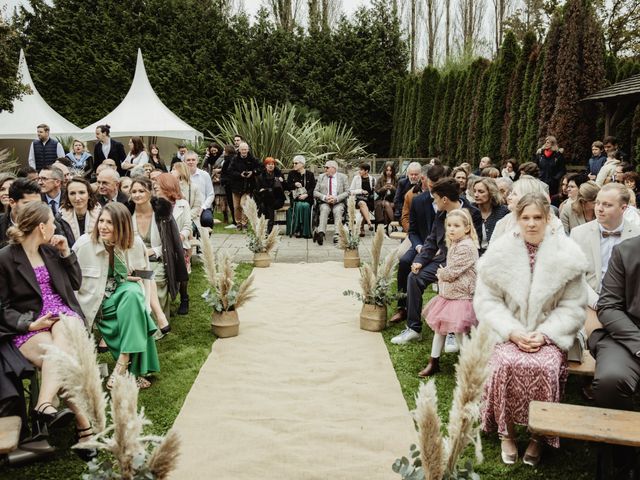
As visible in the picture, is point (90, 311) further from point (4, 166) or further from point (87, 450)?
point (4, 166)

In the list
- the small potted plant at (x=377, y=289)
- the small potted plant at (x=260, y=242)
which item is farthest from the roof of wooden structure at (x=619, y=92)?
the small potted plant at (x=377, y=289)

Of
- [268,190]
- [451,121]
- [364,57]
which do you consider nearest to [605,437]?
[268,190]

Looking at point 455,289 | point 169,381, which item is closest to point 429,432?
point 455,289

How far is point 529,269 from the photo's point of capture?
3846 millimetres

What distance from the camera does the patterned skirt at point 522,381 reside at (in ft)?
11.5

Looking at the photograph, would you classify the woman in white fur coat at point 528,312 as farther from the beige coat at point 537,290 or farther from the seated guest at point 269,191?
the seated guest at point 269,191

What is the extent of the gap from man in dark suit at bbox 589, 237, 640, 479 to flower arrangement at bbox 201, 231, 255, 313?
10.9 feet

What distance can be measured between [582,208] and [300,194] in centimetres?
628

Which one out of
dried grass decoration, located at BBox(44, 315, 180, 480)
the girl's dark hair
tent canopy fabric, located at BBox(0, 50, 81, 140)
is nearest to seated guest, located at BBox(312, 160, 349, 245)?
the girl's dark hair

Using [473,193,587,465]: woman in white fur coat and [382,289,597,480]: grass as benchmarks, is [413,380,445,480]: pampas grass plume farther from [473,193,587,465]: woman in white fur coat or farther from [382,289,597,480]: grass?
[473,193,587,465]: woman in white fur coat

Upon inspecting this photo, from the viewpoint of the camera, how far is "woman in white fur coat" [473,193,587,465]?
3.54 meters

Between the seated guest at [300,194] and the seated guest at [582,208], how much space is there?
5865 mm

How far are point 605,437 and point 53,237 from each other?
11.4ft

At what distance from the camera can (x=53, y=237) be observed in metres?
3.98
